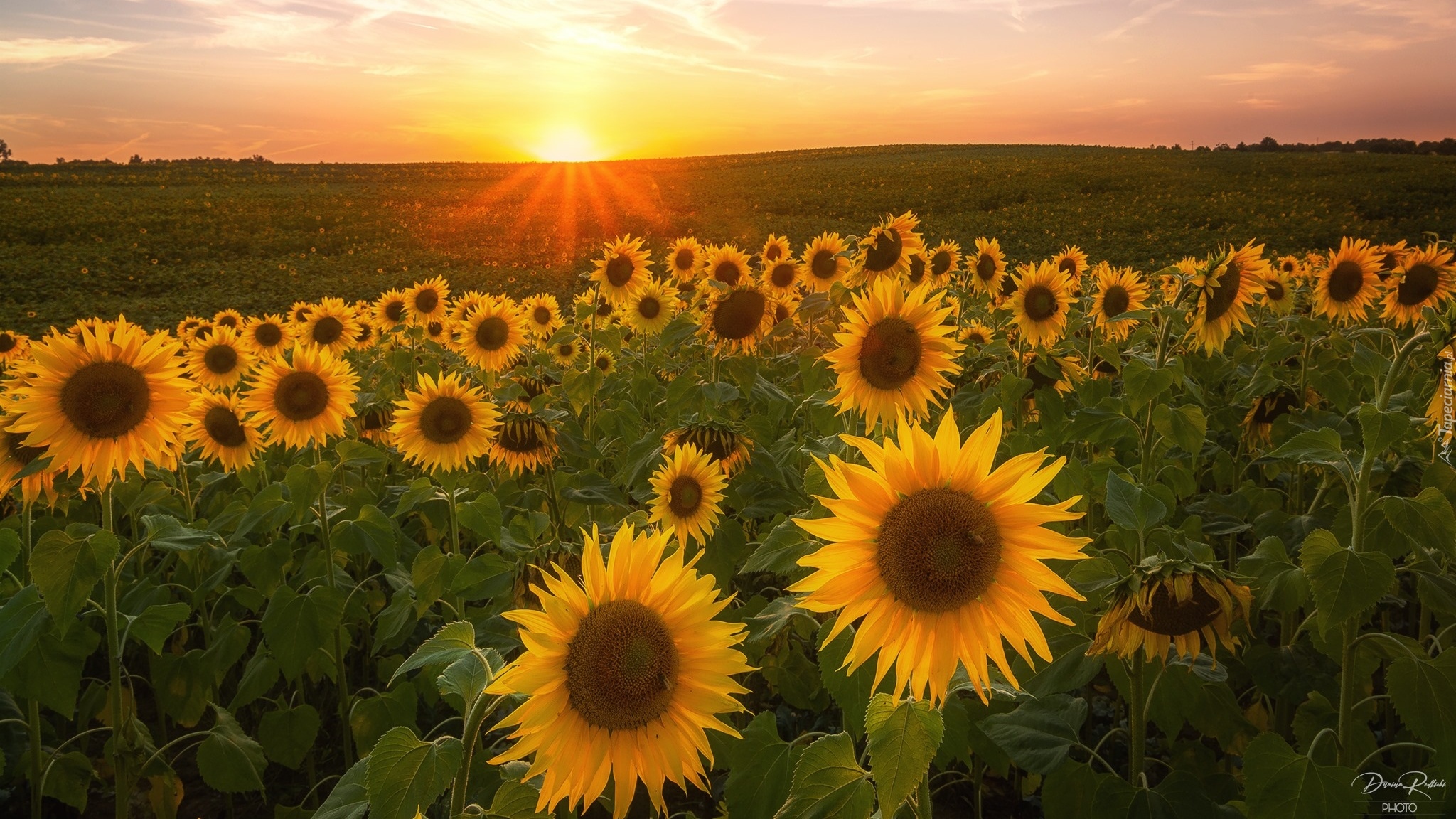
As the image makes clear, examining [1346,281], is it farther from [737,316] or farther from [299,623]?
[299,623]

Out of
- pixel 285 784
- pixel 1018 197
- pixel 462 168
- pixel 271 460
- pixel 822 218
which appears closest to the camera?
pixel 285 784

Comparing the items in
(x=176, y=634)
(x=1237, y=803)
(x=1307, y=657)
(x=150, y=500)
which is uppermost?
(x=150, y=500)

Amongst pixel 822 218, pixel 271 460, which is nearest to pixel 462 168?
pixel 822 218

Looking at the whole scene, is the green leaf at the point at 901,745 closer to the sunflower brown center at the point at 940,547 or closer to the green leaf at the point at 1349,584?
the sunflower brown center at the point at 940,547

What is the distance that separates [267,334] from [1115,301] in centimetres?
721

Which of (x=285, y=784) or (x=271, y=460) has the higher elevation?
(x=271, y=460)

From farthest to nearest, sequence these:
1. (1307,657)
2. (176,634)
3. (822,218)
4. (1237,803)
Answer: (822,218)
(176,634)
(1307,657)
(1237,803)

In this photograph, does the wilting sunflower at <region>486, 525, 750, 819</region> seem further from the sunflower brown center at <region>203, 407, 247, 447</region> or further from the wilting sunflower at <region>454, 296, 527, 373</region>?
the wilting sunflower at <region>454, 296, 527, 373</region>

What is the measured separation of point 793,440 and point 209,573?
2968 mm

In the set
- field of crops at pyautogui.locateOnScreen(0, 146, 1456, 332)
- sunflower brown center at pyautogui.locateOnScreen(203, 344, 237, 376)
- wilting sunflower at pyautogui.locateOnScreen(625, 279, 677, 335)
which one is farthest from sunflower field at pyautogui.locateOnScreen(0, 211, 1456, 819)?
field of crops at pyautogui.locateOnScreen(0, 146, 1456, 332)

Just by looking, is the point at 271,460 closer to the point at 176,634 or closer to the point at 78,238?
the point at 176,634

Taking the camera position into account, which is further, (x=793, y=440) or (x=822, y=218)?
(x=822, y=218)

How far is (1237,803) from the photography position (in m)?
2.50

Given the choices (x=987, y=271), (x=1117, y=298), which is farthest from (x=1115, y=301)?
(x=987, y=271)
